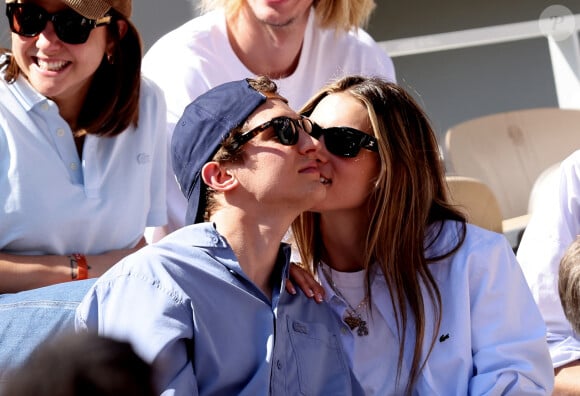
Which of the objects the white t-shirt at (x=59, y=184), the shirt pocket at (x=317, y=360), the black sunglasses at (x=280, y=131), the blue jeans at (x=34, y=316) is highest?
the black sunglasses at (x=280, y=131)

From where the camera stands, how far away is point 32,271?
2629 millimetres

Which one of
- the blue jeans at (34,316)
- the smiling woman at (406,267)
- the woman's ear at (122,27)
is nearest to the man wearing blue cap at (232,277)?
the smiling woman at (406,267)

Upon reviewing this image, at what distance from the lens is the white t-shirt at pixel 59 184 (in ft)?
8.71

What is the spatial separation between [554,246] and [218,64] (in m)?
1.14

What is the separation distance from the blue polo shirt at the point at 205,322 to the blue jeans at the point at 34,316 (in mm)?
263

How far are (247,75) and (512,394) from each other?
145cm

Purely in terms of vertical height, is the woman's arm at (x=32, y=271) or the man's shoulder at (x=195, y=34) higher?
the man's shoulder at (x=195, y=34)

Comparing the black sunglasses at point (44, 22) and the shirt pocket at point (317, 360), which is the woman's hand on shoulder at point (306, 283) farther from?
the black sunglasses at point (44, 22)

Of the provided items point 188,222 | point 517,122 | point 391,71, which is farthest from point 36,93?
point 517,122

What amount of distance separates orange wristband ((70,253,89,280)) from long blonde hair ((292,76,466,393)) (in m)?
0.51

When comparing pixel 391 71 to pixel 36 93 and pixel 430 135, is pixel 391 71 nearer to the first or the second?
pixel 430 135

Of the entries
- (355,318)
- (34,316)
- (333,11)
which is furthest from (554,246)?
(34,316)

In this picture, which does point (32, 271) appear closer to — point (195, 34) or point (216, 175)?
point (216, 175)

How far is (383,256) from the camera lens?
252 centimetres
